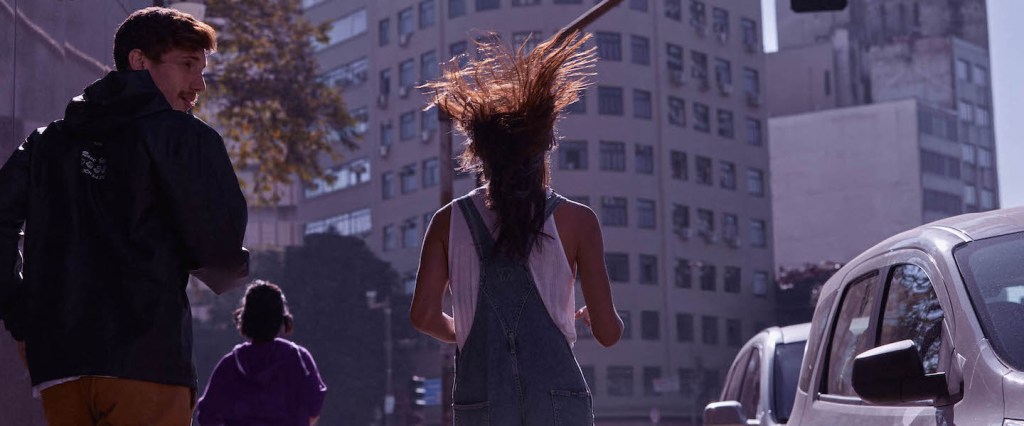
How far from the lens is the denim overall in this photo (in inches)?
163

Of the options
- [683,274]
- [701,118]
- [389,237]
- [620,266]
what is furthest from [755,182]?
[389,237]

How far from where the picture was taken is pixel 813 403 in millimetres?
5918

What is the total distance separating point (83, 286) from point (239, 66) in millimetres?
27523

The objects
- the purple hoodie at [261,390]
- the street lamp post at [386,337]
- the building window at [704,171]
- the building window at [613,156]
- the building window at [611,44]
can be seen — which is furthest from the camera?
the building window at [704,171]

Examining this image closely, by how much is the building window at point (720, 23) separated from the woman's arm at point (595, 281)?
308ft

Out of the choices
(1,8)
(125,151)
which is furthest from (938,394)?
(1,8)

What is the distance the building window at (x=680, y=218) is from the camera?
302 ft

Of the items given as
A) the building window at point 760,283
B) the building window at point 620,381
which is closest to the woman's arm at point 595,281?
the building window at point 620,381

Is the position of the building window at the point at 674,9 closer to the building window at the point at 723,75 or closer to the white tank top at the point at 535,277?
the building window at the point at 723,75

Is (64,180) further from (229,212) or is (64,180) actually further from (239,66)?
(239,66)

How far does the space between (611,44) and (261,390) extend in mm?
87137

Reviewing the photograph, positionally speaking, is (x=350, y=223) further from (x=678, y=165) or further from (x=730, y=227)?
(x=730, y=227)

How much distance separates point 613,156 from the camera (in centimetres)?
9225

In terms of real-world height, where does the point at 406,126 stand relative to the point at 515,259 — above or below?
above
